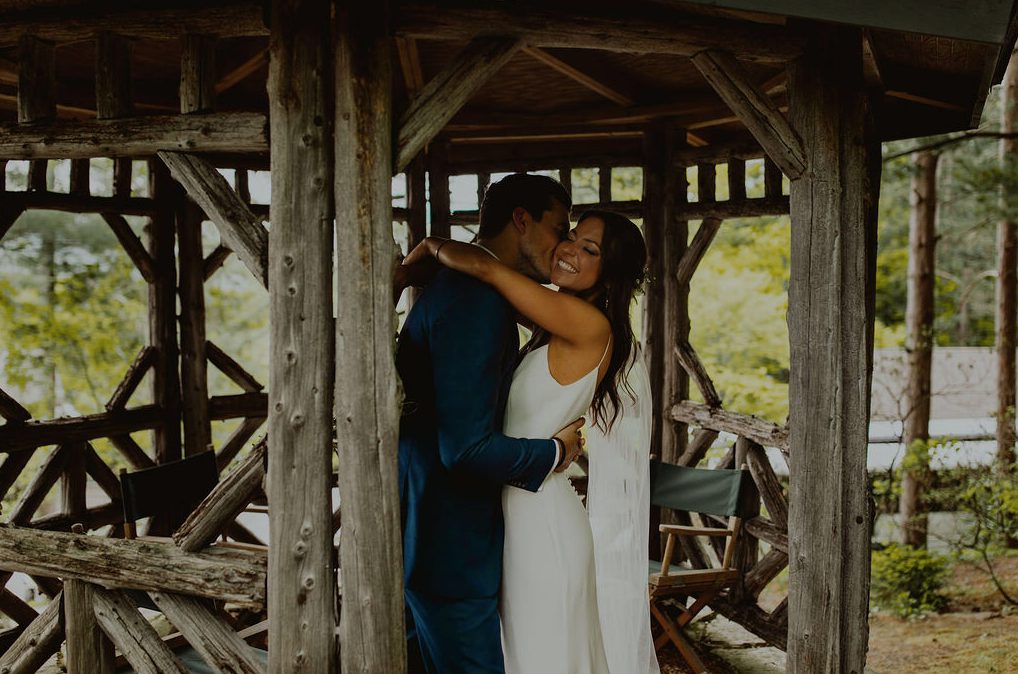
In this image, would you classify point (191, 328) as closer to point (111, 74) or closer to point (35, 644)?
point (35, 644)

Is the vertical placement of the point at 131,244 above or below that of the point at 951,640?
above

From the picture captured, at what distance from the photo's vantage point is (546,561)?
310 cm

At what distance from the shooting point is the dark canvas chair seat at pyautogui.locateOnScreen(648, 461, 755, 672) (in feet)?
18.1

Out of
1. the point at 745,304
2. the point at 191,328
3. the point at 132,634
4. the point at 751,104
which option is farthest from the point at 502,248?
the point at 745,304

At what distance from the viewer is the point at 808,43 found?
3.95 metres

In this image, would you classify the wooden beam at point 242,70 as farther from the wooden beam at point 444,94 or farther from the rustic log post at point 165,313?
the wooden beam at point 444,94

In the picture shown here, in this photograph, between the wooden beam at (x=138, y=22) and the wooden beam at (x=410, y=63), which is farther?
the wooden beam at (x=410, y=63)

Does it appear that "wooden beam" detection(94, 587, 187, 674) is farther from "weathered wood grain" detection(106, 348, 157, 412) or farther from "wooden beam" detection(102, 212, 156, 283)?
"wooden beam" detection(102, 212, 156, 283)

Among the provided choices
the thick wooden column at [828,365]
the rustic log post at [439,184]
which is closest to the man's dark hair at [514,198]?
the thick wooden column at [828,365]

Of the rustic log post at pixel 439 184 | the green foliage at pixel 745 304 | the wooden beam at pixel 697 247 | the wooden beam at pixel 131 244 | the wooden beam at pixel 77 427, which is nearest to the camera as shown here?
the wooden beam at pixel 77 427

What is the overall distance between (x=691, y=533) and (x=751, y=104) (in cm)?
278

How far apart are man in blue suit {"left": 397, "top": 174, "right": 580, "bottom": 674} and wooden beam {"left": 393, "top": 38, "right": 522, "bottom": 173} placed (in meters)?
0.32

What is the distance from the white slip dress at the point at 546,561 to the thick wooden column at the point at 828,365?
1356 mm

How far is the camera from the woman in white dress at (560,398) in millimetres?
3086
